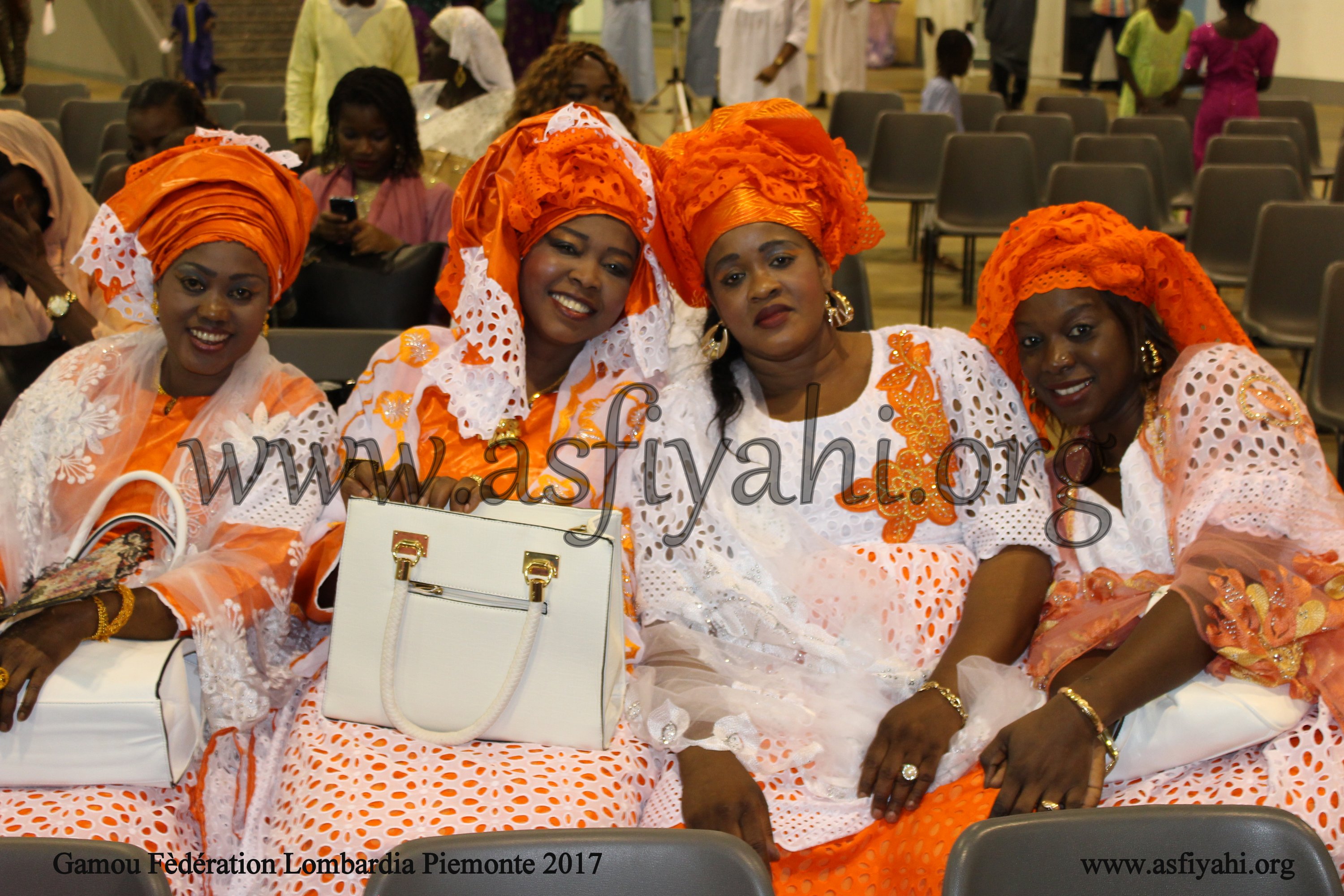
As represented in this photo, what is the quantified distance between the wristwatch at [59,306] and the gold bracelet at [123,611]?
4.49 ft

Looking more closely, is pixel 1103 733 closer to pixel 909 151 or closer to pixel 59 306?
pixel 59 306

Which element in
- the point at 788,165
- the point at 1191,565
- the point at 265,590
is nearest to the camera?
the point at 1191,565

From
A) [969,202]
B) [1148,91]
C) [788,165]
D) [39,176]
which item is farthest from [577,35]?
[788,165]

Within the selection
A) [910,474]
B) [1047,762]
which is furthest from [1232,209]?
[1047,762]

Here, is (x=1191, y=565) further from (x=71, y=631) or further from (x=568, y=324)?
(x=71, y=631)

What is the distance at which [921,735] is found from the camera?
1776 millimetres

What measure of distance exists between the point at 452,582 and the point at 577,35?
13.3 metres

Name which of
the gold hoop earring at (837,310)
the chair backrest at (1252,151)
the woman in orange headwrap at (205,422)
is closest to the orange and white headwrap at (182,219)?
the woman in orange headwrap at (205,422)

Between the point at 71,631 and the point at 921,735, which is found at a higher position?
the point at 71,631

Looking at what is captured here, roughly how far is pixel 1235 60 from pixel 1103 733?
637cm

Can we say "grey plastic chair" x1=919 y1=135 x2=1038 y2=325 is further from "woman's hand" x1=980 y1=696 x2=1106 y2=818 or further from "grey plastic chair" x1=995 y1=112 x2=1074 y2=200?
"woman's hand" x1=980 y1=696 x2=1106 y2=818

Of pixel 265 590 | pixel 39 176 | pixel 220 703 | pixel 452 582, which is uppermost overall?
pixel 39 176

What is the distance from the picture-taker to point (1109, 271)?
6.78 feet

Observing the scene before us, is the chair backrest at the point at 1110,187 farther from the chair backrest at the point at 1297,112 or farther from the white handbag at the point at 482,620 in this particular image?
the white handbag at the point at 482,620
